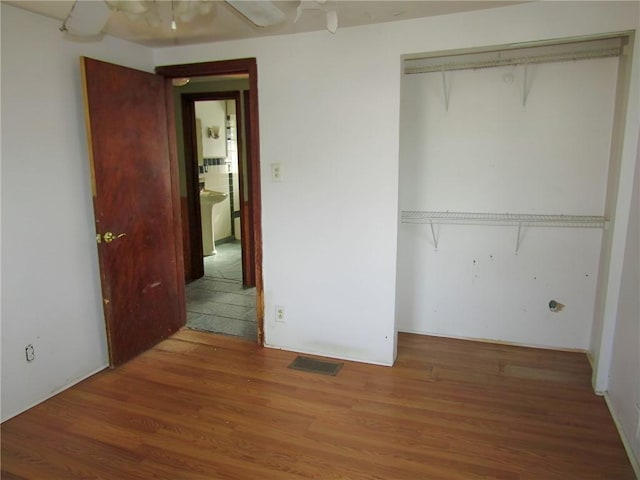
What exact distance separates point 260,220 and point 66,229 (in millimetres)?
1217

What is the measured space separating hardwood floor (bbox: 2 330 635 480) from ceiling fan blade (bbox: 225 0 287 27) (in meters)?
2.11

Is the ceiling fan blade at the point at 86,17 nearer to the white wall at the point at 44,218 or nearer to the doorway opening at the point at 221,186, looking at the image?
the white wall at the point at 44,218

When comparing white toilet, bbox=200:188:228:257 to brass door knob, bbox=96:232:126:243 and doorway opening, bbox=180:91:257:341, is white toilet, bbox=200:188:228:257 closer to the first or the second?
doorway opening, bbox=180:91:257:341

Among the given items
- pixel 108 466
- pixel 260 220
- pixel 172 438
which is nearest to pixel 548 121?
pixel 260 220

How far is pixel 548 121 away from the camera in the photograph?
2.91m

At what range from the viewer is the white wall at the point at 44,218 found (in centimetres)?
228

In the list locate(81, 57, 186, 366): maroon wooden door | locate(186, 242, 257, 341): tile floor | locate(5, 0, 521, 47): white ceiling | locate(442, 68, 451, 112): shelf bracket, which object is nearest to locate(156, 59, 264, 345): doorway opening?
locate(186, 242, 257, 341): tile floor

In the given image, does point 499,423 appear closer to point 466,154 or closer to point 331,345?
point 331,345

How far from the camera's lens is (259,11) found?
2.10 meters

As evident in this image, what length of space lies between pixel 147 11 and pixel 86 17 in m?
0.44

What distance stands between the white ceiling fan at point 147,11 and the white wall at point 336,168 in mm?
611

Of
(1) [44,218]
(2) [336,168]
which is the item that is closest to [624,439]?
(2) [336,168]

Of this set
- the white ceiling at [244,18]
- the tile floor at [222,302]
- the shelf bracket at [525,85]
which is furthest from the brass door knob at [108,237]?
the shelf bracket at [525,85]

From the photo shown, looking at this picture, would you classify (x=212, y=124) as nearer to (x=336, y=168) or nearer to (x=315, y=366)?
(x=336, y=168)
